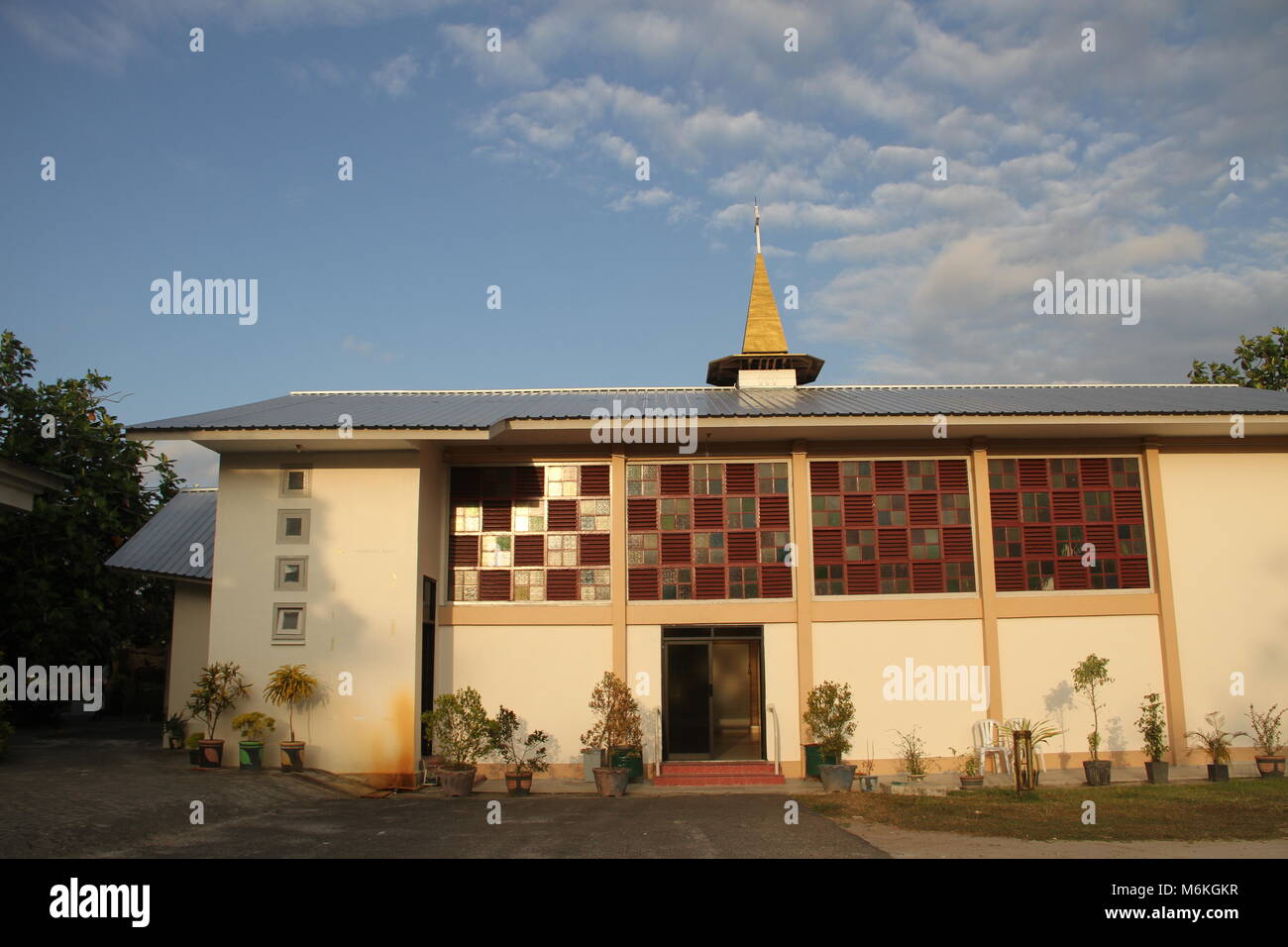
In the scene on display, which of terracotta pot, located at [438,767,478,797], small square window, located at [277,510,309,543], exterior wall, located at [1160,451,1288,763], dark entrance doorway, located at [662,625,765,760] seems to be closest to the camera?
terracotta pot, located at [438,767,478,797]

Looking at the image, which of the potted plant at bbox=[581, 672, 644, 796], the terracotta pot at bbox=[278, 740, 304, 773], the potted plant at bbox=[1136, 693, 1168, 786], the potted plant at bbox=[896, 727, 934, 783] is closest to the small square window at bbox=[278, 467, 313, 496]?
the terracotta pot at bbox=[278, 740, 304, 773]

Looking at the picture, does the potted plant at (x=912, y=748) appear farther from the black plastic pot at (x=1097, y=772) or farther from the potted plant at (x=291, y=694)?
the potted plant at (x=291, y=694)

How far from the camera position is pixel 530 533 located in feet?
54.2

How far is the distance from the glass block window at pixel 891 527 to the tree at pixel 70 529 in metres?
15.6

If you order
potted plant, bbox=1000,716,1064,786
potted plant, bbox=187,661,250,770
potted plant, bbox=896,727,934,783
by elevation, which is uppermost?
potted plant, bbox=187,661,250,770

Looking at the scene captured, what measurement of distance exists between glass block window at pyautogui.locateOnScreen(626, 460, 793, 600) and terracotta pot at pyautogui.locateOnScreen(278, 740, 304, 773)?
19.1 feet

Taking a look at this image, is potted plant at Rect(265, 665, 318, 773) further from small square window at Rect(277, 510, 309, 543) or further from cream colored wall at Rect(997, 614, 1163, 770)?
cream colored wall at Rect(997, 614, 1163, 770)

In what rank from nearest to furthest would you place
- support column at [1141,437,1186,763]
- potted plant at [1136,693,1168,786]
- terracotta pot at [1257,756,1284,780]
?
potted plant at [1136,693,1168,786], terracotta pot at [1257,756,1284,780], support column at [1141,437,1186,763]

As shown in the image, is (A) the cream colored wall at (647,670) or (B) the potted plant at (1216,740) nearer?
(B) the potted plant at (1216,740)

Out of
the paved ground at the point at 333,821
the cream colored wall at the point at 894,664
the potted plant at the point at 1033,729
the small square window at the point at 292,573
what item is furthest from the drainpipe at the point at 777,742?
the small square window at the point at 292,573

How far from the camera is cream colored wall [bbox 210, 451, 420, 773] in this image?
14.7 meters

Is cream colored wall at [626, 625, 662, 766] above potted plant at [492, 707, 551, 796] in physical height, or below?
above

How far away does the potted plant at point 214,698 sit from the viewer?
566 inches

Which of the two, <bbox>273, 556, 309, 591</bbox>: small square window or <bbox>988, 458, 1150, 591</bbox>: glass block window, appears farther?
<bbox>988, 458, 1150, 591</bbox>: glass block window
